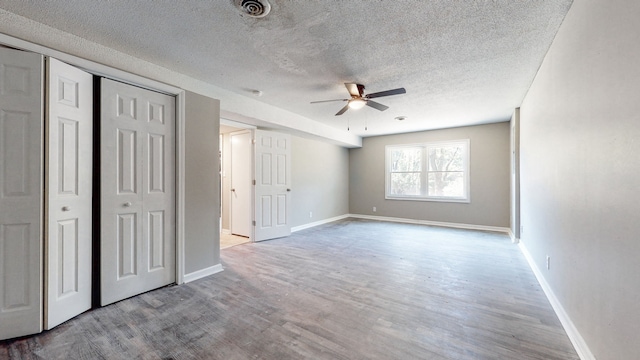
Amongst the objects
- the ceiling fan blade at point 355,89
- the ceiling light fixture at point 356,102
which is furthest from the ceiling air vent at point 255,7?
the ceiling light fixture at point 356,102

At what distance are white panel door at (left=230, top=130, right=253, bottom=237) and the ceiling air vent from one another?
311 centimetres

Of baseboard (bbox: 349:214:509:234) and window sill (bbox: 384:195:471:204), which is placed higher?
window sill (bbox: 384:195:471:204)

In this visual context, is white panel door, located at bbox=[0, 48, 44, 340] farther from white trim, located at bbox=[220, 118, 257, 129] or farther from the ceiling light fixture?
the ceiling light fixture

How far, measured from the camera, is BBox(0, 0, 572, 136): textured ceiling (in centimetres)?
188

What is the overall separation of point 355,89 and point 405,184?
4.35 metres

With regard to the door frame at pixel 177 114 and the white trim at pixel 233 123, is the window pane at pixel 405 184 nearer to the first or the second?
the white trim at pixel 233 123

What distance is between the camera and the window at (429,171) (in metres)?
6.14

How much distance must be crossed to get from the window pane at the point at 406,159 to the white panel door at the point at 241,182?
4050 millimetres

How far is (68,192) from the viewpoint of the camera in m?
2.14

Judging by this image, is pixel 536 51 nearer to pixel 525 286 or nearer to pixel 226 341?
pixel 525 286

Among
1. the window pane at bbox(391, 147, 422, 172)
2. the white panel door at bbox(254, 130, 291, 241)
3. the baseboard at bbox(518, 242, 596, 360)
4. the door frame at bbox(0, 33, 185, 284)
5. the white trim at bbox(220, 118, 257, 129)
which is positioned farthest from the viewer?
the window pane at bbox(391, 147, 422, 172)

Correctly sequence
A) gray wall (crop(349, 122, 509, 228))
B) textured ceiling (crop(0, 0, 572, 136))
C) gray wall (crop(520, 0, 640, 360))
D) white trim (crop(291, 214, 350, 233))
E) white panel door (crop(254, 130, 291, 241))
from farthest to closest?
white trim (crop(291, 214, 350, 233)) → gray wall (crop(349, 122, 509, 228)) → white panel door (crop(254, 130, 291, 241)) → textured ceiling (crop(0, 0, 572, 136)) → gray wall (crop(520, 0, 640, 360))

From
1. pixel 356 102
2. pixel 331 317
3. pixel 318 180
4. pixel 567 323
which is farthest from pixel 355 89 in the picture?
pixel 318 180

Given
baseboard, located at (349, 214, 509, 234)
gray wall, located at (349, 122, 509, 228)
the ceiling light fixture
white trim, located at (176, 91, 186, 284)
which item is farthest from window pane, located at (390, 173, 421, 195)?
white trim, located at (176, 91, 186, 284)
